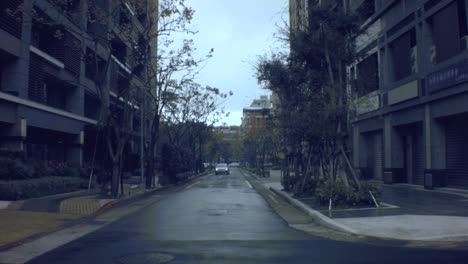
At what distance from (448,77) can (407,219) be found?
1226cm

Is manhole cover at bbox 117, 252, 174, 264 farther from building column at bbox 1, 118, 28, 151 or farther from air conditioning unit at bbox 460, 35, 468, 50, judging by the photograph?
air conditioning unit at bbox 460, 35, 468, 50

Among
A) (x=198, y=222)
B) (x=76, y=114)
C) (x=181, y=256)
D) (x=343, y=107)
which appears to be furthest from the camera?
(x=76, y=114)

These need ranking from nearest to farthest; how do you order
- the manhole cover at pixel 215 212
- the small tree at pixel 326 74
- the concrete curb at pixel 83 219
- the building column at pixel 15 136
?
the concrete curb at pixel 83 219, the manhole cover at pixel 215 212, the small tree at pixel 326 74, the building column at pixel 15 136

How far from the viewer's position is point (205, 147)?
304 feet

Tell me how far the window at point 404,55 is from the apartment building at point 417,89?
0.18 feet

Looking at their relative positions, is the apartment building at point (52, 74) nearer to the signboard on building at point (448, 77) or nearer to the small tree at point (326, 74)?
the small tree at point (326, 74)

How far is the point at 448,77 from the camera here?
24.3m

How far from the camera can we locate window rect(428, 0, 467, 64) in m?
24.1

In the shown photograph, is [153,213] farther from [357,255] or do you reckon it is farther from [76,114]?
[76,114]

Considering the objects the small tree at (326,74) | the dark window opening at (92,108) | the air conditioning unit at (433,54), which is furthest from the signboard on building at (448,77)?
the dark window opening at (92,108)

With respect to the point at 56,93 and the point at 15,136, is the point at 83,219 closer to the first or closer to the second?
the point at 15,136

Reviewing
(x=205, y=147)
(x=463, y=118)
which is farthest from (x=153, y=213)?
(x=205, y=147)

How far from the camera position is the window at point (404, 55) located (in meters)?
29.4

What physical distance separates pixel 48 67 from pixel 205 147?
204 feet
